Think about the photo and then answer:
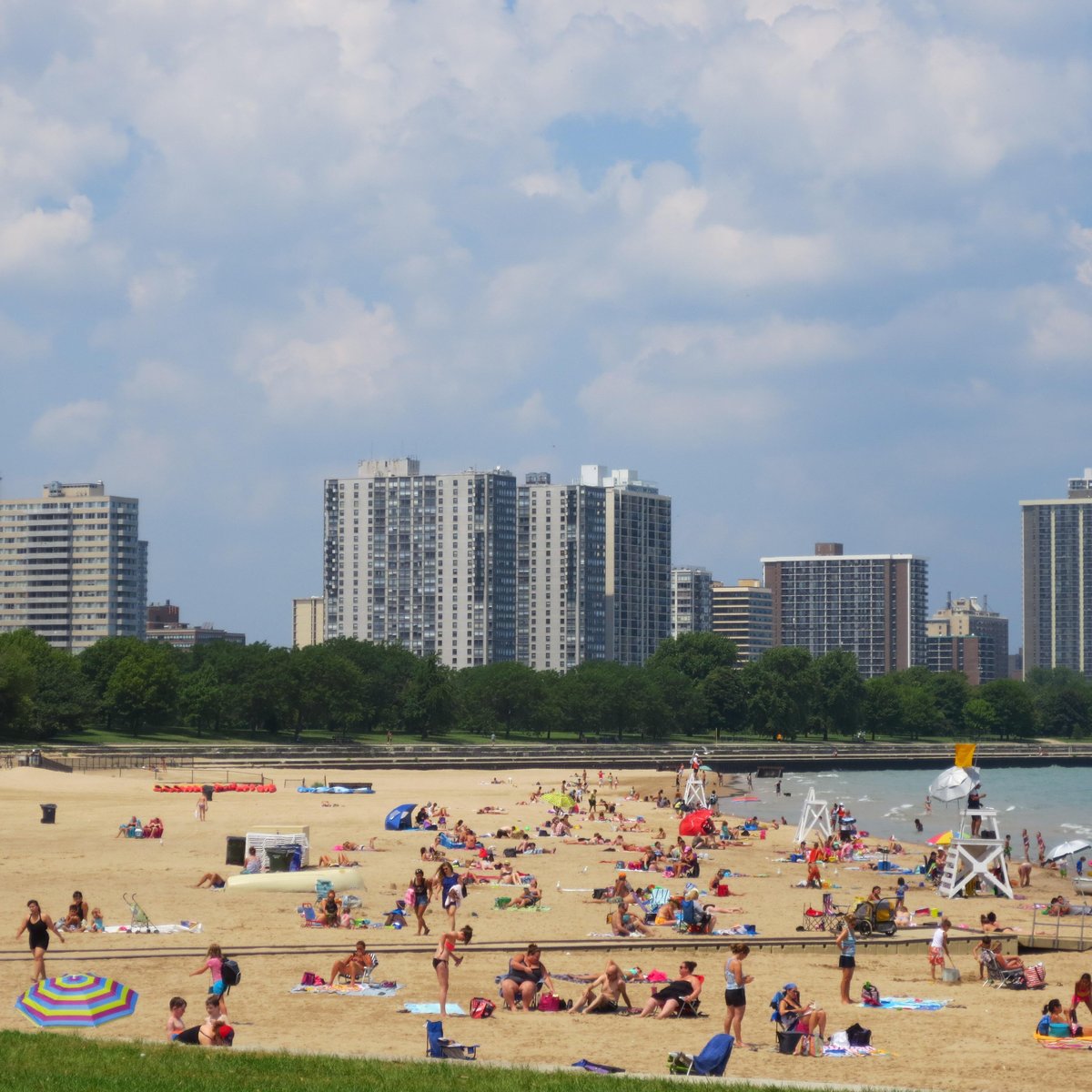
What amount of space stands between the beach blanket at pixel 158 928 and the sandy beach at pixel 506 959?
47 cm

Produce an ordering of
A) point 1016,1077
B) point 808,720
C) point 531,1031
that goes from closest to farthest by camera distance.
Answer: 1. point 1016,1077
2. point 531,1031
3. point 808,720

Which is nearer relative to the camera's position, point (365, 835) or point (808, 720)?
point (365, 835)

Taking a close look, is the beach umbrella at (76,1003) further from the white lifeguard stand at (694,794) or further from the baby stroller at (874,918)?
the white lifeguard stand at (694,794)

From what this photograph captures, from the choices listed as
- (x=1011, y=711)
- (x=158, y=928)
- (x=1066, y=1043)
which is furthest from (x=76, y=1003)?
(x=1011, y=711)

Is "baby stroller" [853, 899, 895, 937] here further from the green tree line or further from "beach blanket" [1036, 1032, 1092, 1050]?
the green tree line

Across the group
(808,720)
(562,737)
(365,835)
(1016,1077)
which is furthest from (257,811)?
(808,720)

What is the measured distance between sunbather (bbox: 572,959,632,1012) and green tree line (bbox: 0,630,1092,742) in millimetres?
77951

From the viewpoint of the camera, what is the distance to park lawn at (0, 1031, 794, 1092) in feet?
54.7

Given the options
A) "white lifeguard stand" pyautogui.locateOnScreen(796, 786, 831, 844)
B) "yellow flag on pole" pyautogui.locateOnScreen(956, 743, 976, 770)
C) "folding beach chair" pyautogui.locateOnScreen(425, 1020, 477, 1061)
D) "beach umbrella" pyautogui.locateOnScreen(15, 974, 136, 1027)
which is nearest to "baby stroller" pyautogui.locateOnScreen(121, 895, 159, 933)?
"beach umbrella" pyautogui.locateOnScreen(15, 974, 136, 1027)

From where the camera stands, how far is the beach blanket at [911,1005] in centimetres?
2534

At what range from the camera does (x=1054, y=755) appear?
158125mm

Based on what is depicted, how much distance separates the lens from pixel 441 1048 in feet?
64.3

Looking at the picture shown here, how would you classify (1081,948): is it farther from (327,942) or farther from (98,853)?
(98,853)

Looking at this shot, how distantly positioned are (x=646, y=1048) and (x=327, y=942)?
30.7 feet
